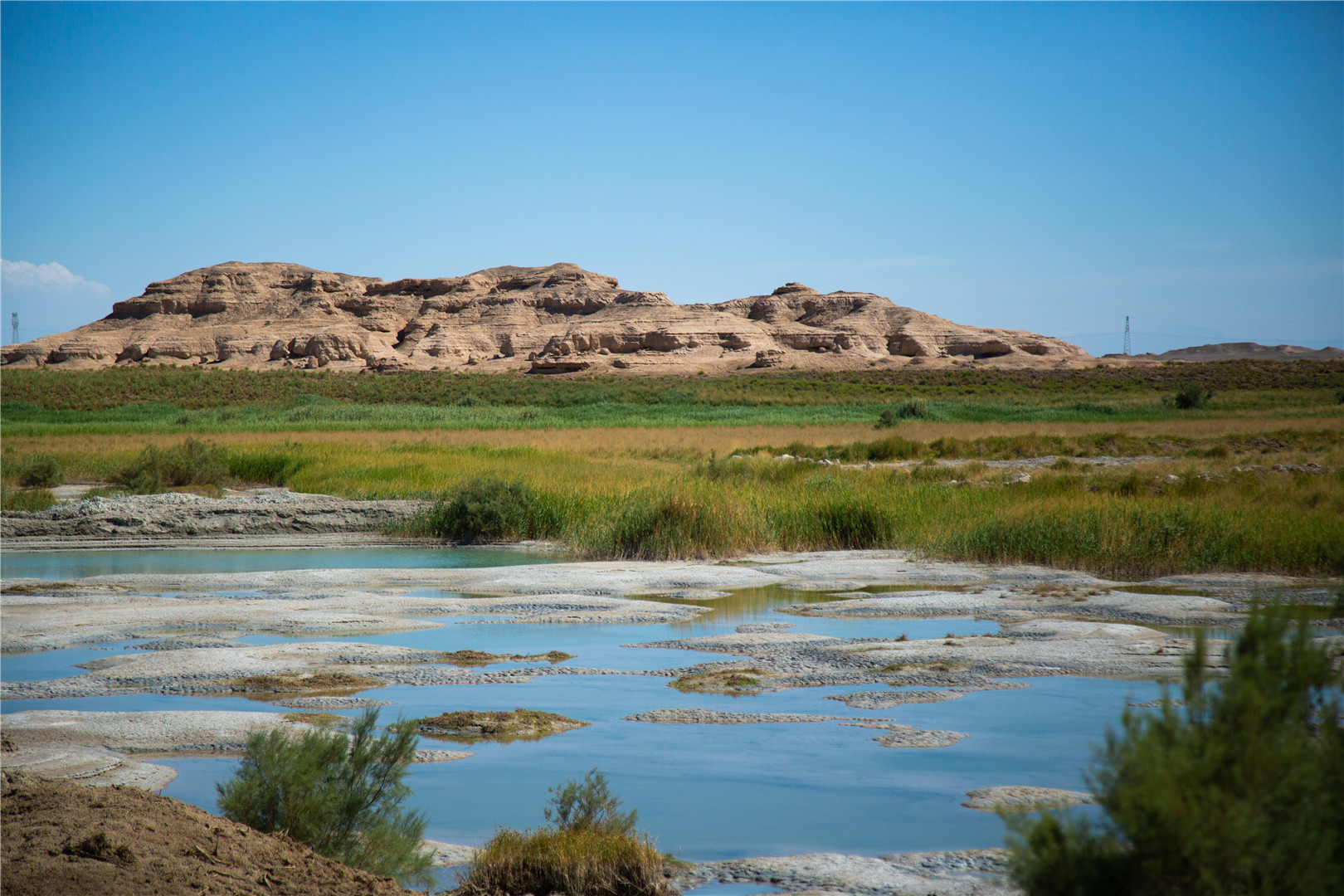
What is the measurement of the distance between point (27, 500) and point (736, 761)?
19.0m

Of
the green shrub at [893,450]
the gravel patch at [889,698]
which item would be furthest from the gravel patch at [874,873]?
the green shrub at [893,450]

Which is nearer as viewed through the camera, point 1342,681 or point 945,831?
point 1342,681

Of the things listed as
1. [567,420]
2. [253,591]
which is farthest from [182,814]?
[567,420]

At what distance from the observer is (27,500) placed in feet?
66.3

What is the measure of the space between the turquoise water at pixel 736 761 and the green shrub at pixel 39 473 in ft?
59.6

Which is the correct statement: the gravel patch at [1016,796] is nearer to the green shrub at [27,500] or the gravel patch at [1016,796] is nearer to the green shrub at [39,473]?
the green shrub at [27,500]

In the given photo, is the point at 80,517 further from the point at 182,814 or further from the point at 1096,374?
the point at 1096,374

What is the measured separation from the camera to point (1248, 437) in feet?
112

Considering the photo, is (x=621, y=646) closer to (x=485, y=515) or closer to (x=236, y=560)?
(x=236, y=560)

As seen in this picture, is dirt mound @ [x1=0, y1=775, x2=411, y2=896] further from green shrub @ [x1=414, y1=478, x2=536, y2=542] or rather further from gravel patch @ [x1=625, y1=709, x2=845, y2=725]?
green shrub @ [x1=414, y1=478, x2=536, y2=542]

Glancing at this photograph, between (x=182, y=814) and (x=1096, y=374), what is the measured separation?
101318mm

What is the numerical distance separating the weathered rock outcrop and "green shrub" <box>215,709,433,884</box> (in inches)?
4589

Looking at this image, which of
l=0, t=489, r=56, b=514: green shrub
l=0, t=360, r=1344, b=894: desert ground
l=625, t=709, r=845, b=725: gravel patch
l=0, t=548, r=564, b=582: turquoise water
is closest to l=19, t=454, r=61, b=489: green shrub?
l=0, t=360, r=1344, b=894: desert ground

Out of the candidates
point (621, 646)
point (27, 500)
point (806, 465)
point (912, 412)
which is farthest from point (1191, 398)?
point (621, 646)
